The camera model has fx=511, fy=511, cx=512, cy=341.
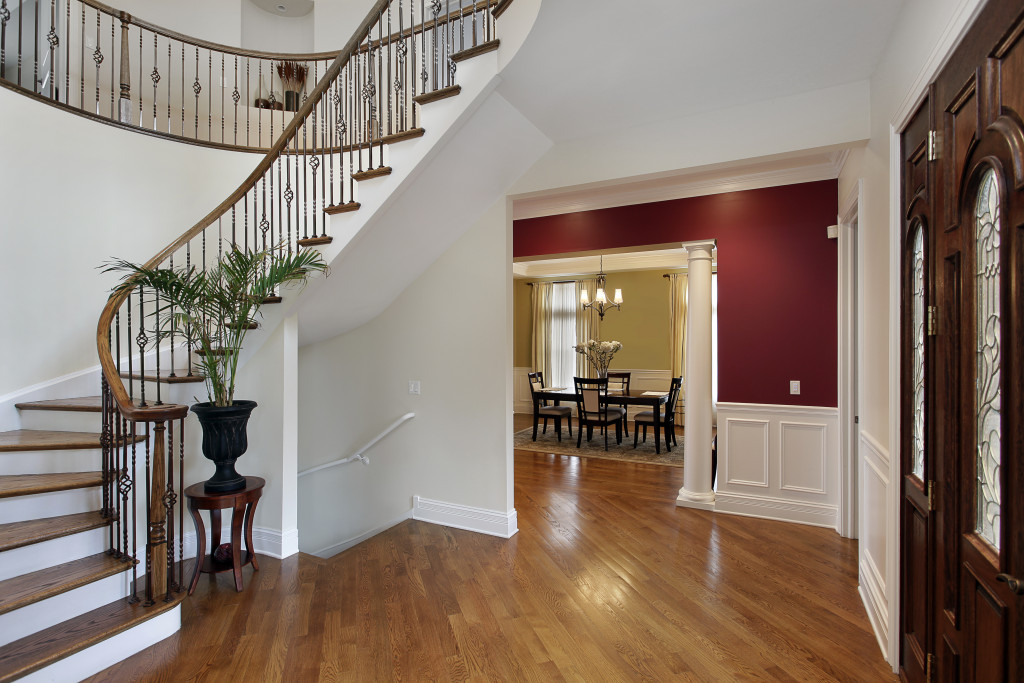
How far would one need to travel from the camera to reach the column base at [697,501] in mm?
4406

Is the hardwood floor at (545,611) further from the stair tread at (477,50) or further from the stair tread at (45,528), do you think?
the stair tread at (477,50)

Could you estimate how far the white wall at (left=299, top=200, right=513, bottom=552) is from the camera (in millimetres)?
3885

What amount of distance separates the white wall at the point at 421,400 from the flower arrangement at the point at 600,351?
4.03 metres

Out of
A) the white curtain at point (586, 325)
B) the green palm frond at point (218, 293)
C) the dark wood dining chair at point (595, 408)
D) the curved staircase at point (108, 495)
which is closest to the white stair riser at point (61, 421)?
the curved staircase at point (108, 495)

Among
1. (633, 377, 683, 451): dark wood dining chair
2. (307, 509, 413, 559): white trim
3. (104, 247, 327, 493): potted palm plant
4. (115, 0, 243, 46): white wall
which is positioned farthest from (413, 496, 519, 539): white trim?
(115, 0, 243, 46): white wall

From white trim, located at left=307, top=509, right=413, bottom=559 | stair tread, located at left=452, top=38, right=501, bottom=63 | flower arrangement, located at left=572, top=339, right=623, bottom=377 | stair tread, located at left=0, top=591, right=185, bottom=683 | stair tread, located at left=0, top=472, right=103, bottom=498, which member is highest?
stair tread, located at left=452, top=38, right=501, bottom=63

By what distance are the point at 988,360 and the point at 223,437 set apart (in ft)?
11.0

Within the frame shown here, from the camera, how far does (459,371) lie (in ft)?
13.3

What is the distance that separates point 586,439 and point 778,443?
11.7 feet

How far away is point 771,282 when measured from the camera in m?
4.27

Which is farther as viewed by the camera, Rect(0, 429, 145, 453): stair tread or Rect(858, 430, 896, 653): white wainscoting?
Rect(0, 429, 145, 453): stair tread

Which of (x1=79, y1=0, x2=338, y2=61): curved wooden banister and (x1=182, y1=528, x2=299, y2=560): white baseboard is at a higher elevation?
(x1=79, y1=0, x2=338, y2=61): curved wooden banister

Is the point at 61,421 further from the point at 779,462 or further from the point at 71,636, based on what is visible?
the point at 779,462

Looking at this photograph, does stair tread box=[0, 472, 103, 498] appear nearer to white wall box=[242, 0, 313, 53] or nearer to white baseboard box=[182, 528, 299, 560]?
white baseboard box=[182, 528, 299, 560]
